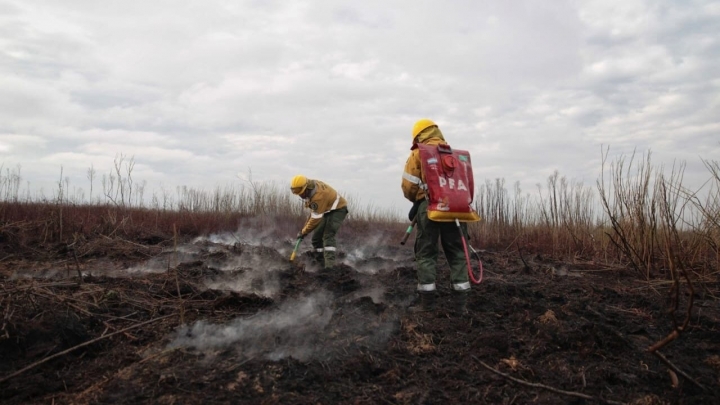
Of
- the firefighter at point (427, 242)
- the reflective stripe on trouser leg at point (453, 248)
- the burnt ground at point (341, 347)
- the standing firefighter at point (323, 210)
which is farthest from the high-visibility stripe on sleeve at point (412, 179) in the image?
the standing firefighter at point (323, 210)

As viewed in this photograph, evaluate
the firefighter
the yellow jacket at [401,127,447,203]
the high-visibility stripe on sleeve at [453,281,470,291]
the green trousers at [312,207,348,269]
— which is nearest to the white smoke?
the firefighter

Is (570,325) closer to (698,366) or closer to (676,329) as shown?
(698,366)

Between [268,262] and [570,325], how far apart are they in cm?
514

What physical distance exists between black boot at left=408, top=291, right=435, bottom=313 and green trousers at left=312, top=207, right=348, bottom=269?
2.92 m

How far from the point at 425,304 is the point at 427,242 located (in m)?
0.62

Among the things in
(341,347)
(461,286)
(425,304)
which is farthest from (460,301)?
(341,347)

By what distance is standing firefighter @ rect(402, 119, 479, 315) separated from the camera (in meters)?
4.71

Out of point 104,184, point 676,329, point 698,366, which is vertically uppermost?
point 104,184

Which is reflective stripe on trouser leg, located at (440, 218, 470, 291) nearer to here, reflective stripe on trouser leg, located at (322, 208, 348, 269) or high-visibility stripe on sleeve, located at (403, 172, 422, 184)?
high-visibility stripe on sleeve, located at (403, 172, 422, 184)

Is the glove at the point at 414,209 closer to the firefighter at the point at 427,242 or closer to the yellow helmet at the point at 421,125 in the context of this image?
the firefighter at the point at 427,242

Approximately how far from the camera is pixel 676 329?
2346 mm

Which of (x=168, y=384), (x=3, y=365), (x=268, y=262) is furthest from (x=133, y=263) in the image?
(x=168, y=384)

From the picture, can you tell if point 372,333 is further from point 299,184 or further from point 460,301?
point 299,184

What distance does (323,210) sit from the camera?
26.3 ft
